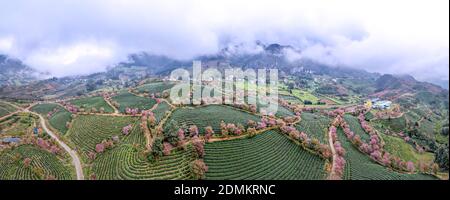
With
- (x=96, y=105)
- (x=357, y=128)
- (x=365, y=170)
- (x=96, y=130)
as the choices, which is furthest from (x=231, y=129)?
(x=96, y=105)

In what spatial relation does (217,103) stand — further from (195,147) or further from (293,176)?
(293,176)

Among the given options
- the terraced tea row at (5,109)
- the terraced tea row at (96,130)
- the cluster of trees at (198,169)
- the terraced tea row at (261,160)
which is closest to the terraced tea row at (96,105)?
the terraced tea row at (96,130)

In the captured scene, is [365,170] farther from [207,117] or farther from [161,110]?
[161,110]

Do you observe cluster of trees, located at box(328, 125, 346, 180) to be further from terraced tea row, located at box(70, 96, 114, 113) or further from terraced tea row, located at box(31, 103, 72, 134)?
terraced tea row, located at box(31, 103, 72, 134)

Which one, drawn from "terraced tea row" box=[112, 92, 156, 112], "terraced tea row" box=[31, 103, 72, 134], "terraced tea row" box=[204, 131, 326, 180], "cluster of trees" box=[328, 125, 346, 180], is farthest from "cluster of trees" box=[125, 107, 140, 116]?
"cluster of trees" box=[328, 125, 346, 180]

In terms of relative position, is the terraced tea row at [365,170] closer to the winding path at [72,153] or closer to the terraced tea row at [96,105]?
the winding path at [72,153]
